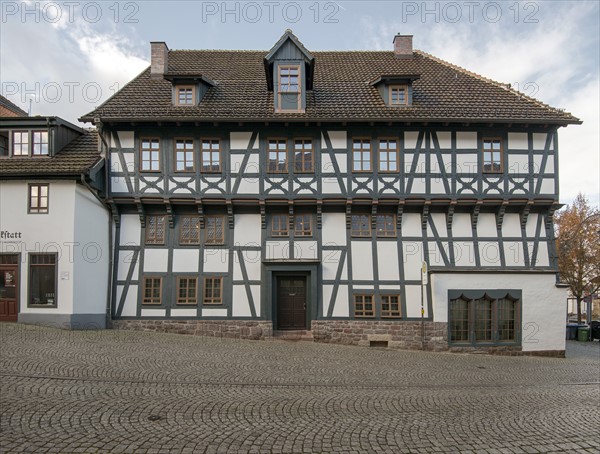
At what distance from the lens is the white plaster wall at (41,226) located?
50.9 ft

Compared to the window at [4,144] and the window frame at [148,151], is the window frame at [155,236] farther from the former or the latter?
the window at [4,144]

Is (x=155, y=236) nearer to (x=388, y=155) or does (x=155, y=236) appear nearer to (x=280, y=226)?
(x=280, y=226)

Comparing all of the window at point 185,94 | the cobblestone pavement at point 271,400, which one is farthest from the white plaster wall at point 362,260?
the window at point 185,94

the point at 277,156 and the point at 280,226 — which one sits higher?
the point at 277,156

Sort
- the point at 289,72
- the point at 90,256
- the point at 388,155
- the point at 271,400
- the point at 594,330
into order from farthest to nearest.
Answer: the point at 594,330 → the point at 289,72 → the point at 388,155 → the point at 90,256 → the point at 271,400

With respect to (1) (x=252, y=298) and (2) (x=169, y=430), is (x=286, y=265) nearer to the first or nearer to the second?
(1) (x=252, y=298)

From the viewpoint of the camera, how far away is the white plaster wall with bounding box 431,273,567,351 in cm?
1606

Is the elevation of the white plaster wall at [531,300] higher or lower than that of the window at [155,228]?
lower

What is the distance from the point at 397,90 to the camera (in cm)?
1748

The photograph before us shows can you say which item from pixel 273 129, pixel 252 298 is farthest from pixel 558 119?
pixel 252 298

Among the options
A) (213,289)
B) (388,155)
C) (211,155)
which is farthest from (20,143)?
(388,155)

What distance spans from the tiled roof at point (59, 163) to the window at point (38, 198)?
509mm

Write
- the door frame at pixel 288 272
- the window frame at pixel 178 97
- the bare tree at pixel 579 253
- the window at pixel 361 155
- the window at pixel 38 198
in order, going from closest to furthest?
the window at pixel 38 198 → the door frame at pixel 288 272 → the window at pixel 361 155 → the window frame at pixel 178 97 → the bare tree at pixel 579 253

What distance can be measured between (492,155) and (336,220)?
662 cm
